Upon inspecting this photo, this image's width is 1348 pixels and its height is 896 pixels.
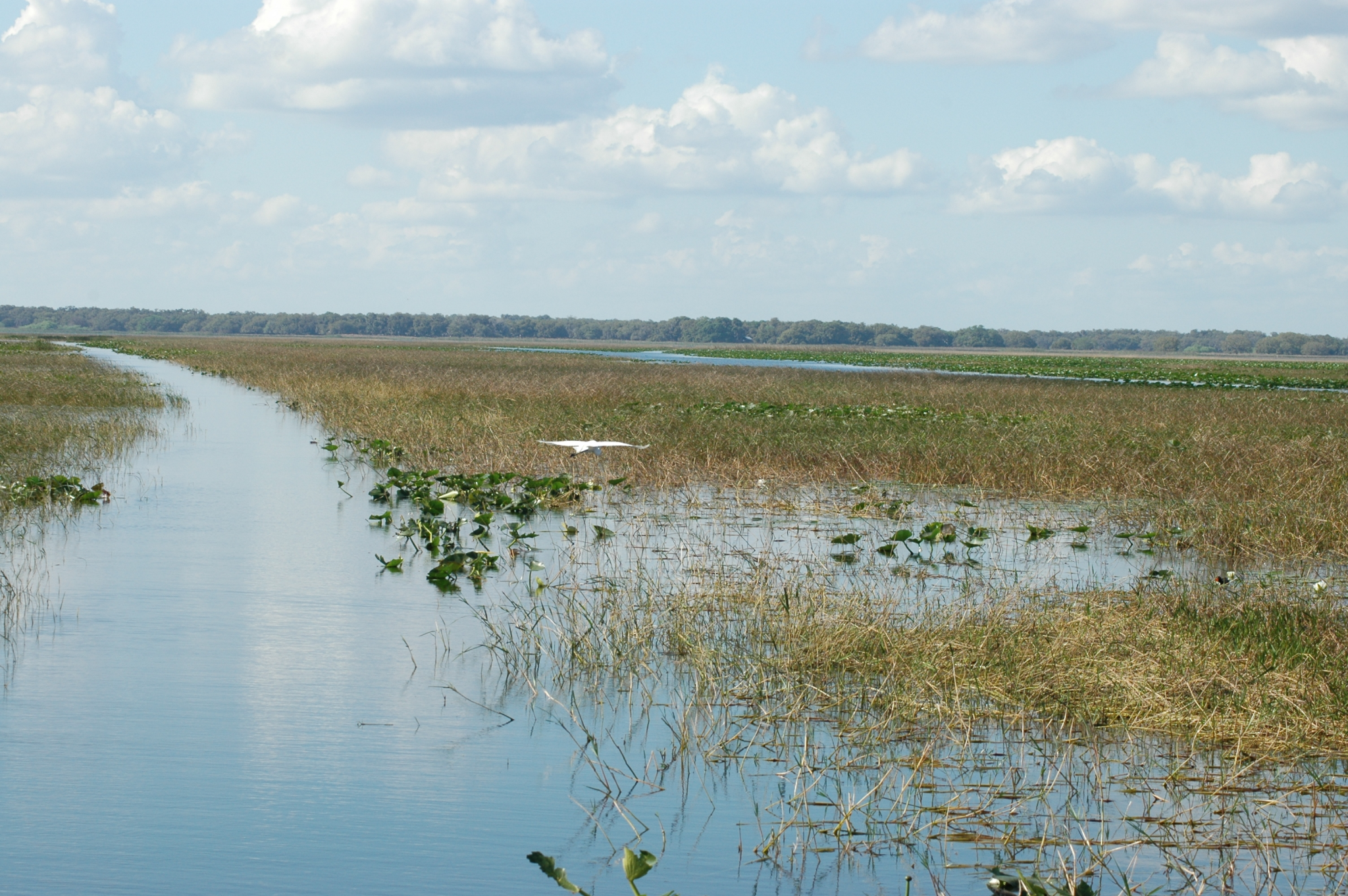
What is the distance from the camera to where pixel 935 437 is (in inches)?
862

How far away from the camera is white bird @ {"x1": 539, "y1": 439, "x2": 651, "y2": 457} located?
1752cm

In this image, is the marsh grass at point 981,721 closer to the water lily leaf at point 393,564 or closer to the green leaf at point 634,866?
the green leaf at point 634,866

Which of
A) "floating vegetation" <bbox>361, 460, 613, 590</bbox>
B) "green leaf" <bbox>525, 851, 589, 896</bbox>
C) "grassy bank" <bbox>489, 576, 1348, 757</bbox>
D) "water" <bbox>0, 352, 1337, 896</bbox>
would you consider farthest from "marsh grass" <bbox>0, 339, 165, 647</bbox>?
"green leaf" <bbox>525, 851, 589, 896</bbox>

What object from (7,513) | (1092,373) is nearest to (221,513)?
(7,513)

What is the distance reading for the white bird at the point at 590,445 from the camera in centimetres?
1752

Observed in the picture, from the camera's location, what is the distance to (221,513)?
581 inches

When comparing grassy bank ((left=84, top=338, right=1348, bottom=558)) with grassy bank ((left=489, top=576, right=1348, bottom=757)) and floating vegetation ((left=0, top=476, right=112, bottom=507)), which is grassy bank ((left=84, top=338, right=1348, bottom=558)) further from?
floating vegetation ((left=0, top=476, right=112, bottom=507))

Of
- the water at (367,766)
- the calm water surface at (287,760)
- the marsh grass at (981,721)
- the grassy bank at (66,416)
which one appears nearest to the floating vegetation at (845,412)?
the grassy bank at (66,416)

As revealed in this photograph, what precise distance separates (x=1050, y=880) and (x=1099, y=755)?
1566 millimetres

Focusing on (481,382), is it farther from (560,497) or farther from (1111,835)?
(1111,835)

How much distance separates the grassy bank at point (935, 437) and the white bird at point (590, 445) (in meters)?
0.22

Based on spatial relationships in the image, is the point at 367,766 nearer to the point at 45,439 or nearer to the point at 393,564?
the point at 393,564

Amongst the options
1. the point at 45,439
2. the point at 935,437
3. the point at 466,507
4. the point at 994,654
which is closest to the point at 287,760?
the point at 994,654

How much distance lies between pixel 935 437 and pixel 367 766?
16814mm
